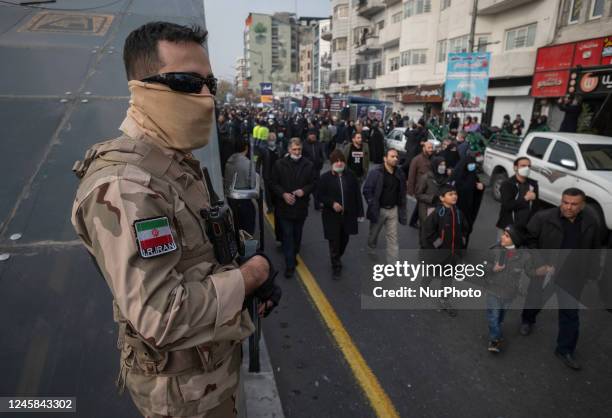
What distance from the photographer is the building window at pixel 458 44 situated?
24.4m

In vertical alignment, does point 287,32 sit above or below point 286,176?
above

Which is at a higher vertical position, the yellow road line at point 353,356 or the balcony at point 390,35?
the balcony at point 390,35

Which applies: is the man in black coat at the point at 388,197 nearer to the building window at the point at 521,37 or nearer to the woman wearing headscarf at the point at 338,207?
the woman wearing headscarf at the point at 338,207

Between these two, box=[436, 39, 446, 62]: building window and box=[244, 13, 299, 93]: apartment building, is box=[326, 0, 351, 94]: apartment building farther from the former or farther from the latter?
box=[244, 13, 299, 93]: apartment building

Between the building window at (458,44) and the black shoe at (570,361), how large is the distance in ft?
81.7

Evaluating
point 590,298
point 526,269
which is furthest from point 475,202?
point 526,269

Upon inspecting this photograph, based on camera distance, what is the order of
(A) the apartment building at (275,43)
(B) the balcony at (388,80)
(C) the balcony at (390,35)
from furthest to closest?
1. (A) the apartment building at (275,43)
2. (B) the balcony at (388,80)
3. (C) the balcony at (390,35)

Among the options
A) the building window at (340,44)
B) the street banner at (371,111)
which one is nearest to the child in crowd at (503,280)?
the street banner at (371,111)

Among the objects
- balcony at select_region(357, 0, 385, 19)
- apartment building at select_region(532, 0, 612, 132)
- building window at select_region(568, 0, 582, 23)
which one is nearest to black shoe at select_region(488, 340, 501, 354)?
apartment building at select_region(532, 0, 612, 132)

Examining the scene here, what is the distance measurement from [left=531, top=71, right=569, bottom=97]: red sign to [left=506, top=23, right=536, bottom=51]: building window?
2287 mm

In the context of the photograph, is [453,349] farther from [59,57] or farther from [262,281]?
[59,57]

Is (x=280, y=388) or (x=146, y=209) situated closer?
(x=146, y=209)

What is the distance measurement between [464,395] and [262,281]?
249 cm

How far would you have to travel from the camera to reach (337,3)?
46.4 meters
